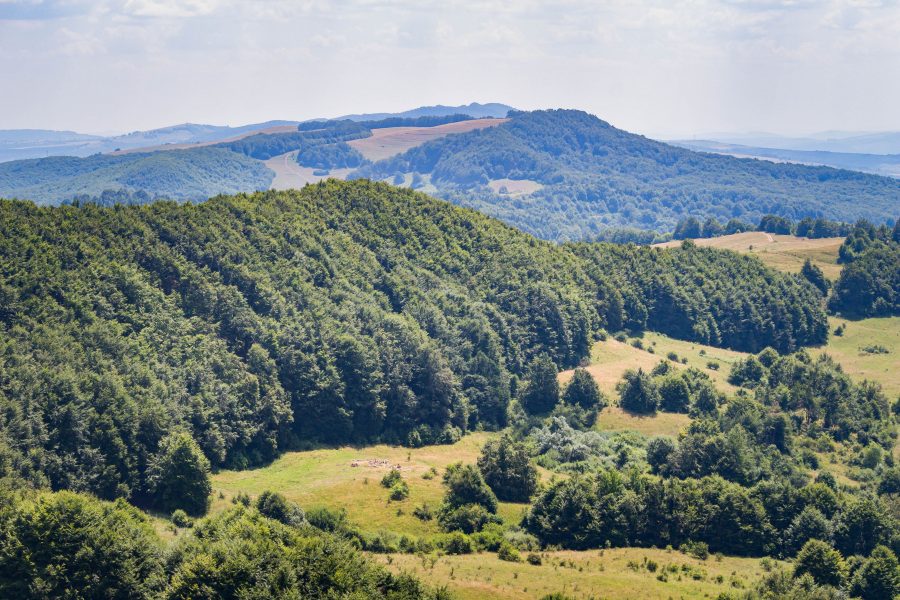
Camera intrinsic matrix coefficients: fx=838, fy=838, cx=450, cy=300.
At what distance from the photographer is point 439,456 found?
112 metres

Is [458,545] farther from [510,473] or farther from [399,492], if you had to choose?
[510,473]

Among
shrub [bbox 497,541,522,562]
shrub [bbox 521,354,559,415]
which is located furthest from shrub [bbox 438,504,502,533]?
shrub [bbox 521,354,559,415]

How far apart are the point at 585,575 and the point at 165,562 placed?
112ft

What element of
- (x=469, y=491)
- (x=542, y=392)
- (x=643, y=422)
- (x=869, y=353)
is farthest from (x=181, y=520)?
(x=869, y=353)

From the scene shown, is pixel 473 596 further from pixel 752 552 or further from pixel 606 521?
pixel 752 552

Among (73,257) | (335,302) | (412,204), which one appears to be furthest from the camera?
(412,204)

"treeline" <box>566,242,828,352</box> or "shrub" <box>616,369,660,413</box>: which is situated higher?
"treeline" <box>566,242,828,352</box>

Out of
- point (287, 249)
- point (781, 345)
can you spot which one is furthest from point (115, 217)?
point (781, 345)

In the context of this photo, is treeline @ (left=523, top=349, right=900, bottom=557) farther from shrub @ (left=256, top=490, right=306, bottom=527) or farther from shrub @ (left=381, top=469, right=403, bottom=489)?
shrub @ (left=256, top=490, right=306, bottom=527)

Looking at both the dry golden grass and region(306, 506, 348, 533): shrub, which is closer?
region(306, 506, 348, 533): shrub

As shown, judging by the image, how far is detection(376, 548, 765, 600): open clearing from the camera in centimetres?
6556

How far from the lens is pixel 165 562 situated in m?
58.0

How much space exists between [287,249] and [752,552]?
8181 cm

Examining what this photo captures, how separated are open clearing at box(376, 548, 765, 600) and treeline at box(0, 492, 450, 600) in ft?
30.7
